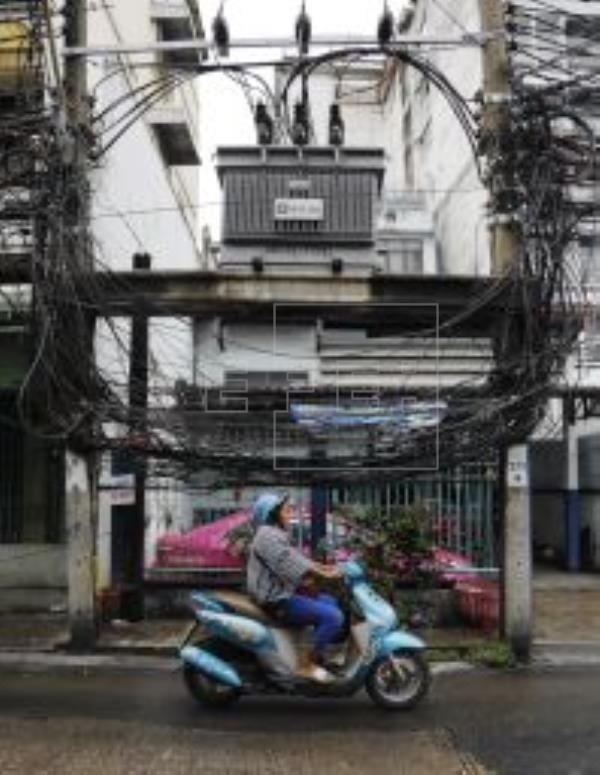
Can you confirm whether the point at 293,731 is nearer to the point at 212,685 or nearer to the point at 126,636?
the point at 212,685

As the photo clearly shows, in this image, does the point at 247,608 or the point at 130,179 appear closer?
the point at 247,608

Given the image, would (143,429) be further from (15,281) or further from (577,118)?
(577,118)

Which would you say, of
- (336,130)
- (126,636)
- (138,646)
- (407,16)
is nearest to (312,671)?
(138,646)

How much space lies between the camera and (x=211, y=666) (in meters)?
10.7

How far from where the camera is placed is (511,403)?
1340cm

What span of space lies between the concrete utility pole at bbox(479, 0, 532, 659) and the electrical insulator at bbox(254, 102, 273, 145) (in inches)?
97.0

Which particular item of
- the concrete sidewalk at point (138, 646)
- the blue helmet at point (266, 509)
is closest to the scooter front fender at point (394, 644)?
the blue helmet at point (266, 509)

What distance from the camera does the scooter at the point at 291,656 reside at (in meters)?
10.7

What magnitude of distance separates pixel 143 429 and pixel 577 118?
515 cm

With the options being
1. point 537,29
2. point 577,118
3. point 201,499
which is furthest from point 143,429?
point 537,29

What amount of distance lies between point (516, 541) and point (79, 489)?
4.24 metres

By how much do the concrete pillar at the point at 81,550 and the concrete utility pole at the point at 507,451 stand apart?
3976mm

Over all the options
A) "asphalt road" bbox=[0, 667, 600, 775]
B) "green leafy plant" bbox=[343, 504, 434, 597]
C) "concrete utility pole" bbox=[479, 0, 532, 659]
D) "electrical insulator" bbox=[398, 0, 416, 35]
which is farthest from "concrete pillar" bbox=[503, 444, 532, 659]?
"electrical insulator" bbox=[398, 0, 416, 35]

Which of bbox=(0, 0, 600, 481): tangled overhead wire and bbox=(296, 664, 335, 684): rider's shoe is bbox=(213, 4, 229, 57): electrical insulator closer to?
bbox=(0, 0, 600, 481): tangled overhead wire
